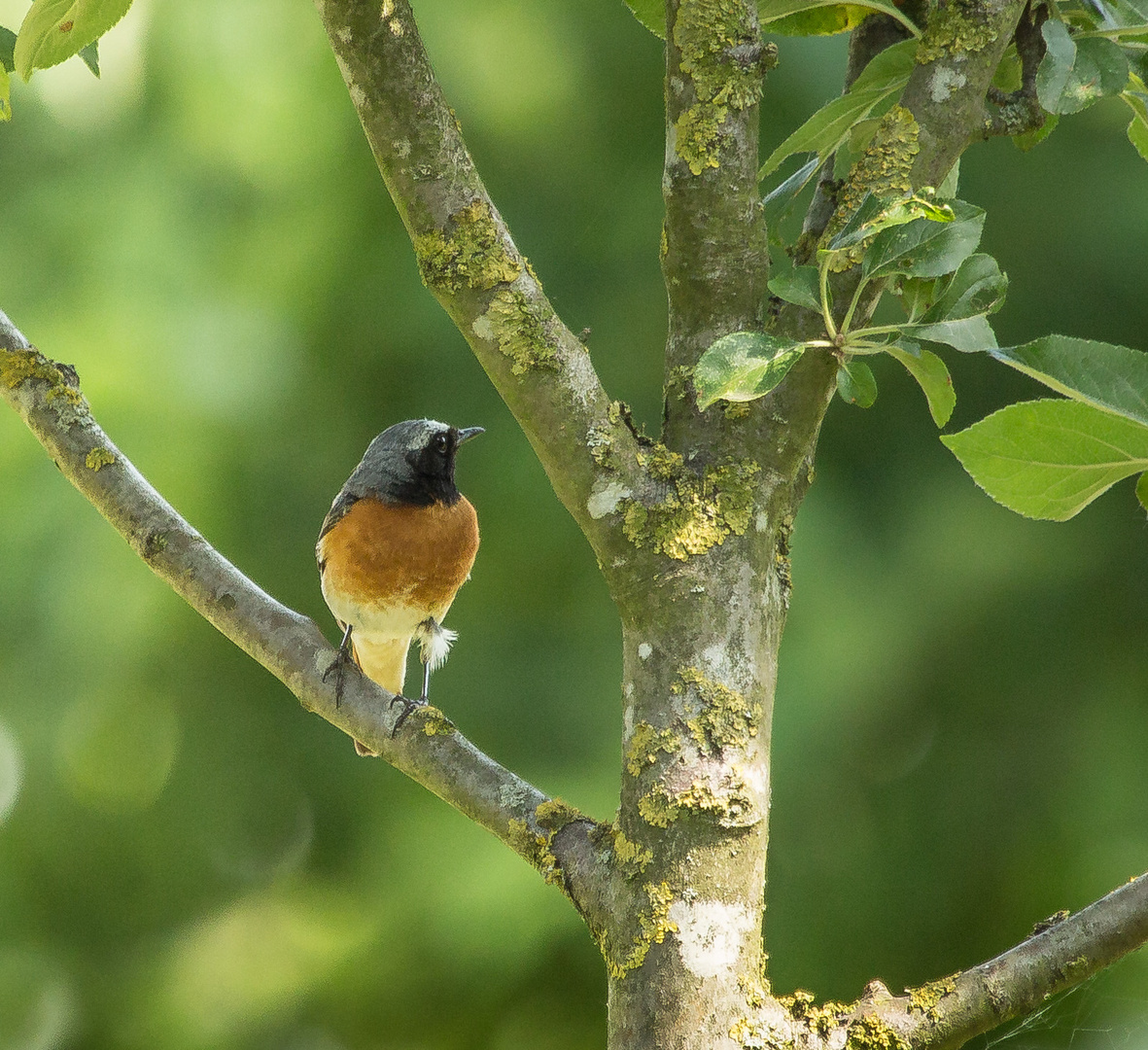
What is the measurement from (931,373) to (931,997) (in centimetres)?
91

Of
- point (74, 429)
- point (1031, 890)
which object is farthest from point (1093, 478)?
point (1031, 890)

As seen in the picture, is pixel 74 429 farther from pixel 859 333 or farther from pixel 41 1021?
pixel 41 1021

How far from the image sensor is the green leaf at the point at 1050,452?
5.11ft

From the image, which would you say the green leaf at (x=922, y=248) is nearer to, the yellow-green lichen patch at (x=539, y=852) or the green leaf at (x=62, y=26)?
the yellow-green lichen patch at (x=539, y=852)

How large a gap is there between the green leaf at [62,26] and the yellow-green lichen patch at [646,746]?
56.8 inches

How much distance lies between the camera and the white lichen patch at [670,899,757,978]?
1558 mm

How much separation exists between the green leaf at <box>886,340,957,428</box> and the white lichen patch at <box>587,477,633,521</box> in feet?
1.48

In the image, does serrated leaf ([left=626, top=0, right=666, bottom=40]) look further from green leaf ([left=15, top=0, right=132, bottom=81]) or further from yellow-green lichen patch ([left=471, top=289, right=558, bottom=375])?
green leaf ([left=15, top=0, right=132, bottom=81])

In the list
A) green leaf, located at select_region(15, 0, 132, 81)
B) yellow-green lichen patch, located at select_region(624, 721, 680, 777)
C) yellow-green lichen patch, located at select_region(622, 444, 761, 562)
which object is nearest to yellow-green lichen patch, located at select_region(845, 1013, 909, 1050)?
yellow-green lichen patch, located at select_region(624, 721, 680, 777)

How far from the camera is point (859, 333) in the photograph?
177cm

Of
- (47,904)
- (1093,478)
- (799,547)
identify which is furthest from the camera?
(47,904)

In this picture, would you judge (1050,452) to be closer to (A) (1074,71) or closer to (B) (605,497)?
(B) (605,497)

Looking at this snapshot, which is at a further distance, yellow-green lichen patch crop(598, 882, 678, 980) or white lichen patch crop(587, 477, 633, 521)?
white lichen patch crop(587, 477, 633, 521)

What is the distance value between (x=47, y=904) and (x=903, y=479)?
4.50 metres
